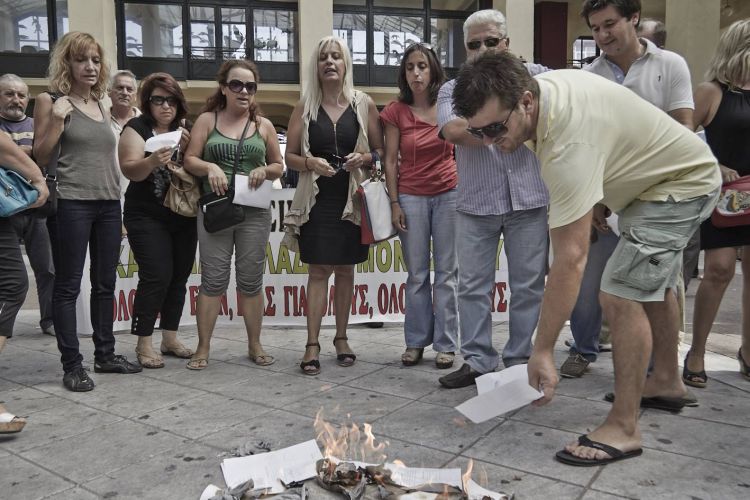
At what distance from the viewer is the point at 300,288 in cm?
620

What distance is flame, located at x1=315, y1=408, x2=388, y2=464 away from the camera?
2.79 m

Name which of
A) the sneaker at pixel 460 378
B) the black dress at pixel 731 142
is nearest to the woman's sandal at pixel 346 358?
the sneaker at pixel 460 378

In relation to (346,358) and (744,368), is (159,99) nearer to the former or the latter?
(346,358)

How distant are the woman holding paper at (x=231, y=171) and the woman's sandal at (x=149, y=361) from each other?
0.24m

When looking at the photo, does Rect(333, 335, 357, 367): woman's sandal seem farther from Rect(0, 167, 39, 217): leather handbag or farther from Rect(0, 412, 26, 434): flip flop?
Rect(0, 167, 39, 217): leather handbag

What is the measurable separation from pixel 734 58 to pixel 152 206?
3.83 metres

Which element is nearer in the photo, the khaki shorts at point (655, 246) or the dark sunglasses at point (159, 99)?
the khaki shorts at point (655, 246)

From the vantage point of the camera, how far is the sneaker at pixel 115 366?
4438 mm

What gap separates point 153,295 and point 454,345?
2156mm

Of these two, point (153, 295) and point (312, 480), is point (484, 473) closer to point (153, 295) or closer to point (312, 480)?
point (312, 480)

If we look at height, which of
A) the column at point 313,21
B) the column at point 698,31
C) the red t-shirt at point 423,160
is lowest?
the red t-shirt at point 423,160

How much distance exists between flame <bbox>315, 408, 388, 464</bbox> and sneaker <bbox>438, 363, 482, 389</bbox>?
93cm

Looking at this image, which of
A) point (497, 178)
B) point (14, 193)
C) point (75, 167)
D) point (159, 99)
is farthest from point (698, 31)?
point (14, 193)

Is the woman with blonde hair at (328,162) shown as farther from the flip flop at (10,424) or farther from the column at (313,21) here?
the column at (313,21)
